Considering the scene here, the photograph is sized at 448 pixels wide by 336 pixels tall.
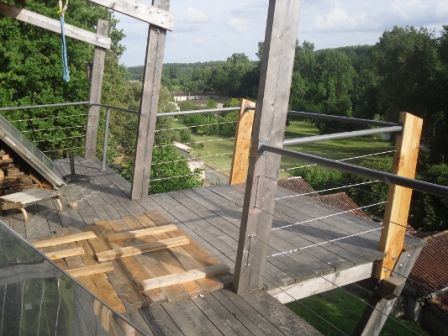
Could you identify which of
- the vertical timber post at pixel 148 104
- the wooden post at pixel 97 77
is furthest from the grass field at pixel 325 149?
the vertical timber post at pixel 148 104

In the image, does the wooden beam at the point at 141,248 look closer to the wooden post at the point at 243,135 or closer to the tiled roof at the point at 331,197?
the wooden post at the point at 243,135

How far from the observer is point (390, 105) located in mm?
30125

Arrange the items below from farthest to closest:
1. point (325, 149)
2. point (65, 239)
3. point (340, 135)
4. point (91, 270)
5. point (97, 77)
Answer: point (325, 149), point (97, 77), point (65, 239), point (91, 270), point (340, 135)

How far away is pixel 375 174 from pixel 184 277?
1.54 meters

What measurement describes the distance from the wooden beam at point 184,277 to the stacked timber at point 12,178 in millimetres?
2717

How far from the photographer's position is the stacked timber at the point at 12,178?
15.4 ft

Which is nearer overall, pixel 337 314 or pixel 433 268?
pixel 337 314

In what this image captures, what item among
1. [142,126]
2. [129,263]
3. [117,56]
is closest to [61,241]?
[129,263]

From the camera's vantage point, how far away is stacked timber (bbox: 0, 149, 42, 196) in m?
4.71

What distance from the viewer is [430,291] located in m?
14.2

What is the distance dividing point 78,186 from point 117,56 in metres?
21.1

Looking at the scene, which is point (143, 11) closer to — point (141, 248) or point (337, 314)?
point (141, 248)

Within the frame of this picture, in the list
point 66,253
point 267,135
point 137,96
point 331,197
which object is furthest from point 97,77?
point 137,96

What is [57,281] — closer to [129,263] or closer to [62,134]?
[129,263]
